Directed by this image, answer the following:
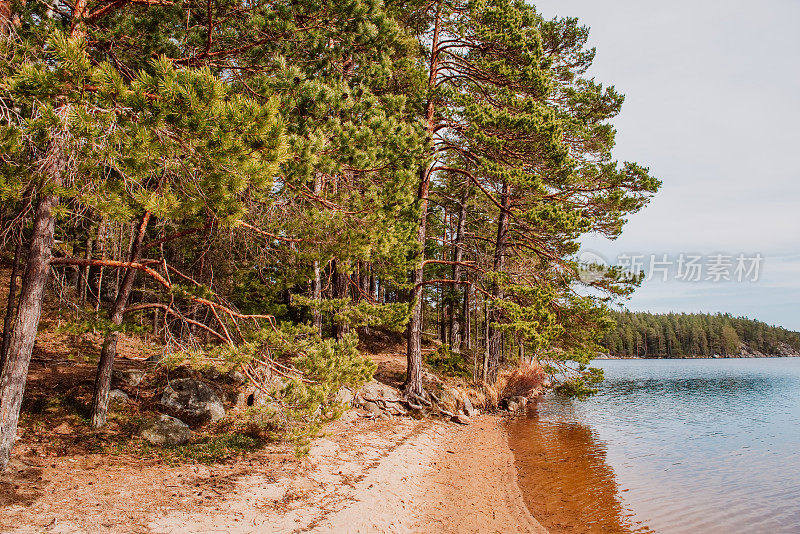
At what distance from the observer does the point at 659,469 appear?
9.97 meters

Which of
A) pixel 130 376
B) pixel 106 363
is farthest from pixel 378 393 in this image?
pixel 106 363

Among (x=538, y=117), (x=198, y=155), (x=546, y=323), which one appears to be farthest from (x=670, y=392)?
(x=198, y=155)

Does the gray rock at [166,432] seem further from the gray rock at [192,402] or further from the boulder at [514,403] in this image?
the boulder at [514,403]

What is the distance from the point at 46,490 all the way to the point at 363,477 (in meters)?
4.16

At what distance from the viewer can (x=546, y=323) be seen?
41.3ft

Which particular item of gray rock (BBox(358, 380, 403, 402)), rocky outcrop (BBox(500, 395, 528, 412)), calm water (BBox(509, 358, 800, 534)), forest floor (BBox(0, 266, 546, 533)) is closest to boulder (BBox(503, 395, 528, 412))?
rocky outcrop (BBox(500, 395, 528, 412))

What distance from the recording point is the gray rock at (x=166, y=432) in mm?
7461

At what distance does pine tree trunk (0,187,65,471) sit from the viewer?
5.39 meters

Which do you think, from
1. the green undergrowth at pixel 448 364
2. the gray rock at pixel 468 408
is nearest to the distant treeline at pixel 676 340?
the green undergrowth at pixel 448 364

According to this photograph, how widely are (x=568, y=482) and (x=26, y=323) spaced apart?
31.1 ft

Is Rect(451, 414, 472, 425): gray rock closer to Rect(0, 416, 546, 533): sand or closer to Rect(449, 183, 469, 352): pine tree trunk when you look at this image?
Rect(0, 416, 546, 533): sand

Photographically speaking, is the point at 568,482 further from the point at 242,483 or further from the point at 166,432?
the point at 166,432

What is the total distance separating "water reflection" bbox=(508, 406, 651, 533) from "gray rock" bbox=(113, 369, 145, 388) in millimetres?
8701

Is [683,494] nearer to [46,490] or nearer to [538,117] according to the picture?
[538,117]
